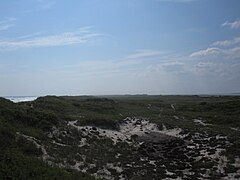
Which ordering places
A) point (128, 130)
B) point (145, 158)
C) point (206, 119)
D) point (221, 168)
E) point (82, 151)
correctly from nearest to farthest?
point (221, 168)
point (82, 151)
point (145, 158)
point (128, 130)
point (206, 119)

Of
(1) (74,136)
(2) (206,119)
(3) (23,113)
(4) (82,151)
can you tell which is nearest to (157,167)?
(4) (82,151)

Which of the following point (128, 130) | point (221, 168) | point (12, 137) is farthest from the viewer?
point (128, 130)

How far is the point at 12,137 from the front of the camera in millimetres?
27297

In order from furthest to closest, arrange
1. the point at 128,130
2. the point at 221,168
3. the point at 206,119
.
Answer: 1. the point at 206,119
2. the point at 128,130
3. the point at 221,168

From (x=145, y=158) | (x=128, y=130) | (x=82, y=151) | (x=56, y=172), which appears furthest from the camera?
(x=128, y=130)

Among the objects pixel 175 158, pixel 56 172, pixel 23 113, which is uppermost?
pixel 23 113

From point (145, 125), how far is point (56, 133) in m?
25.1

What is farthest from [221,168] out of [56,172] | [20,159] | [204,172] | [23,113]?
[23,113]

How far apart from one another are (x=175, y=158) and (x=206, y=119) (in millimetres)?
33936

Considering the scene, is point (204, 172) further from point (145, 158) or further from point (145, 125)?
point (145, 125)

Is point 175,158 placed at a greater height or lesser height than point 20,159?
lesser

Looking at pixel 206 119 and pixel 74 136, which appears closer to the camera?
pixel 74 136

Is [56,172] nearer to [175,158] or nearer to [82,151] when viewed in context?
[82,151]

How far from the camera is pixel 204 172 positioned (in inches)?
1134
